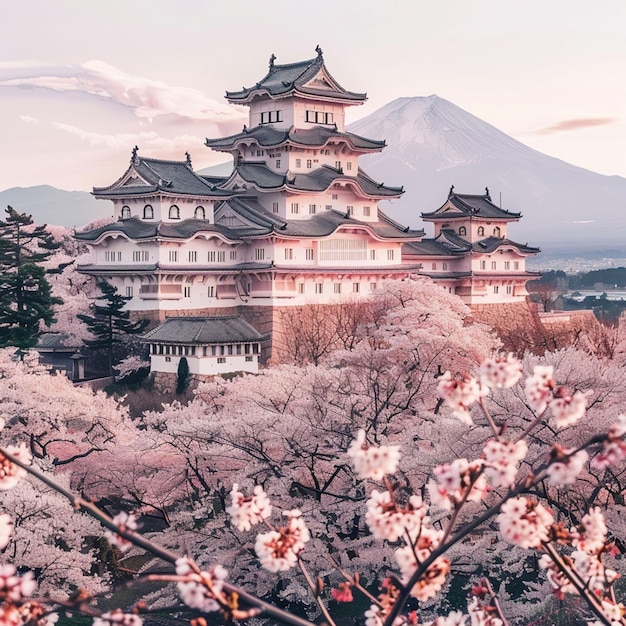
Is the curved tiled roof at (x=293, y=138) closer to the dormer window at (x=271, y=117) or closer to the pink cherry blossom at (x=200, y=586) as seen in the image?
the dormer window at (x=271, y=117)

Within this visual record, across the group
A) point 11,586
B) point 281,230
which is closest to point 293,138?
point 281,230

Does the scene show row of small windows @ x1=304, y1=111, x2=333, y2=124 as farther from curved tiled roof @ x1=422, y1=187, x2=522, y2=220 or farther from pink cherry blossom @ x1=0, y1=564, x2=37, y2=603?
pink cherry blossom @ x1=0, y1=564, x2=37, y2=603

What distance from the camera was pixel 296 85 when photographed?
43219 millimetres

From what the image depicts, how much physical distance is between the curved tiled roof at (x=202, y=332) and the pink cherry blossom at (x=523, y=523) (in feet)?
96.6

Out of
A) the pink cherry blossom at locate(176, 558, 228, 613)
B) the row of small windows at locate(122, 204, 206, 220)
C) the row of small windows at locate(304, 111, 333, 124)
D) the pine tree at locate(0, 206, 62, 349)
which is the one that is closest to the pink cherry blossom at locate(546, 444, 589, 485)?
the pink cherry blossom at locate(176, 558, 228, 613)

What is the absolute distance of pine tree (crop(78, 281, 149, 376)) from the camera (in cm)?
3641

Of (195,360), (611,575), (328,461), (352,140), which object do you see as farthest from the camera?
(352,140)

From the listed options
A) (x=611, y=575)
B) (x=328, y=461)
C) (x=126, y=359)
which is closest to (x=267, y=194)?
(x=126, y=359)

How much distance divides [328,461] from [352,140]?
2650 cm

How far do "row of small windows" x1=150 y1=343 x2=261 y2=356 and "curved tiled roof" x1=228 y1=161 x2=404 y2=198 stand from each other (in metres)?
8.00

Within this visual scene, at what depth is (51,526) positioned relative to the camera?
2042 cm

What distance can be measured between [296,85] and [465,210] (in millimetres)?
10037

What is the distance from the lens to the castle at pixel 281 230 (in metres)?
37.8

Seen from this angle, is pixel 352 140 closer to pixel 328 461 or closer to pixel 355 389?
pixel 355 389
